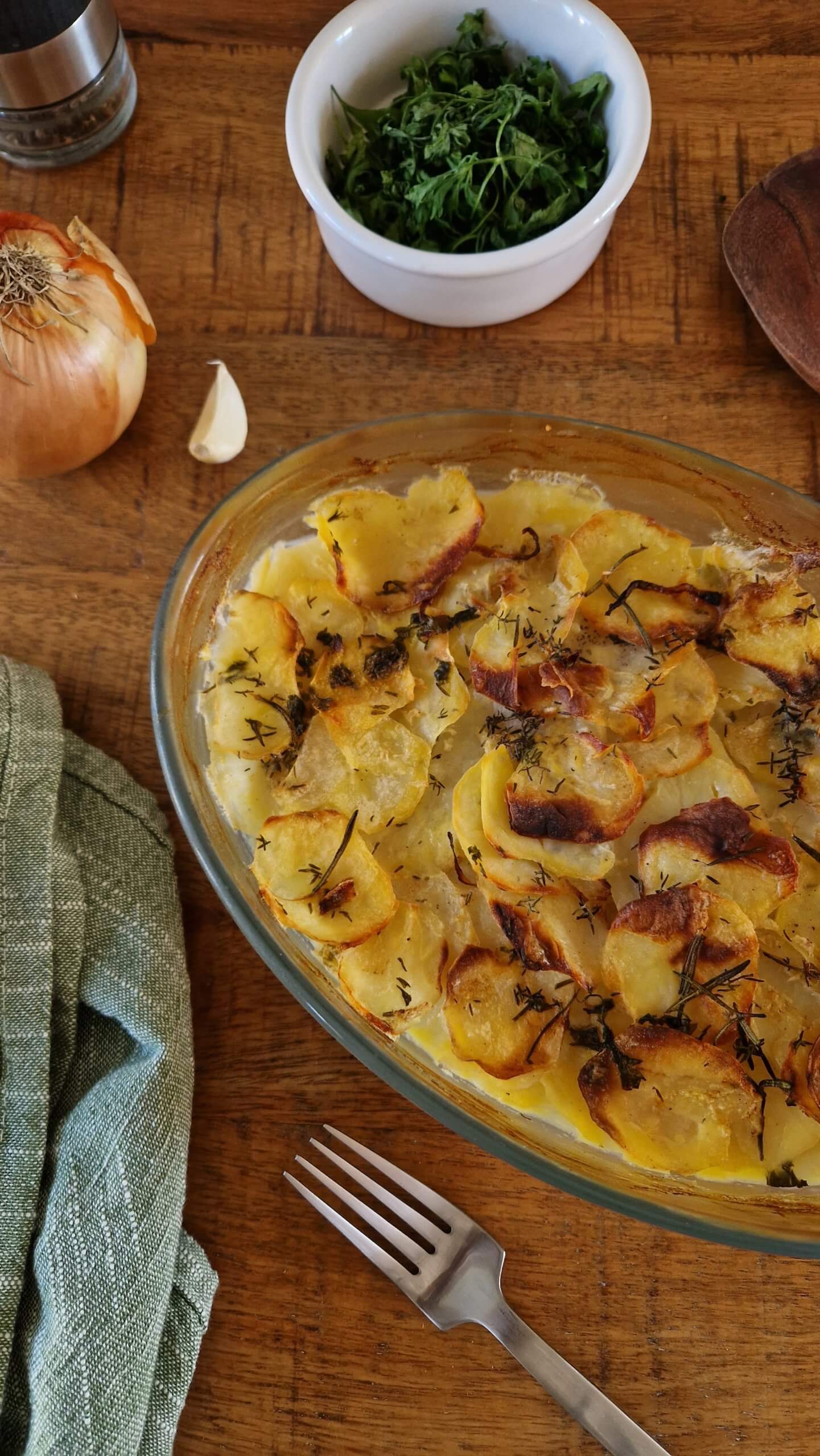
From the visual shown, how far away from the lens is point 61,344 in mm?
1341

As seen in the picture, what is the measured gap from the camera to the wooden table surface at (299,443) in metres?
1.26

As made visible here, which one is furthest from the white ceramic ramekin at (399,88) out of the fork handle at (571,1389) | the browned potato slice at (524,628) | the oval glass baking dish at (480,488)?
the fork handle at (571,1389)

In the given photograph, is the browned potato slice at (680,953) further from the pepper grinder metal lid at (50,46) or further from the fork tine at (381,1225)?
the pepper grinder metal lid at (50,46)

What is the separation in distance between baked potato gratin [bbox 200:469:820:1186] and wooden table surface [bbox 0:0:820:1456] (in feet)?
0.84

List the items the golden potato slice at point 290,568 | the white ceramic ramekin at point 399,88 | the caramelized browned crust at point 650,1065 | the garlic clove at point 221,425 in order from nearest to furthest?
the caramelized browned crust at point 650,1065 → the golden potato slice at point 290,568 → the white ceramic ramekin at point 399,88 → the garlic clove at point 221,425

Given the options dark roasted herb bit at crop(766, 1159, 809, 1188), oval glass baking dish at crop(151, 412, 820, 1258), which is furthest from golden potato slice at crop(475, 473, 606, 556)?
dark roasted herb bit at crop(766, 1159, 809, 1188)

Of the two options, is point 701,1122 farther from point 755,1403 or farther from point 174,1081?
point 174,1081

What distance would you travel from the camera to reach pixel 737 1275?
1281 millimetres

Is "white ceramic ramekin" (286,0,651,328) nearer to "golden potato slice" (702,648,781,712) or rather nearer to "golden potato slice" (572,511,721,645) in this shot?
"golden potato slice" (572,511,721,645)

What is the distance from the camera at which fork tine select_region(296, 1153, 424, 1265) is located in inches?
50.0

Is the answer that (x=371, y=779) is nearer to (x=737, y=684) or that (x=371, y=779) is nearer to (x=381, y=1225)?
(x=737, y=684)

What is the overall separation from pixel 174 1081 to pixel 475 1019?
390 millimetres

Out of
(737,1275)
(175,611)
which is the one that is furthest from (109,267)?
(737,1275)

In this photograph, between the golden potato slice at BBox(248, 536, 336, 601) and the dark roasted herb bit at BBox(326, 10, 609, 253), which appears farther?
the dark roasted herb bit at BBox(326, 10, 609, 253)
